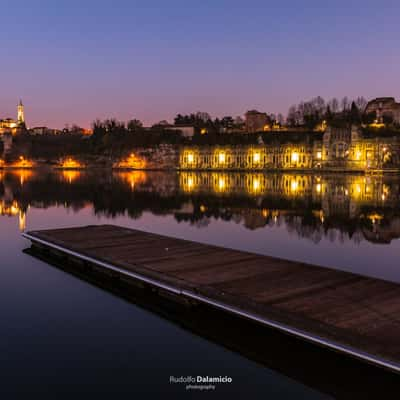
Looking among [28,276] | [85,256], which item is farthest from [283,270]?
[28,276]

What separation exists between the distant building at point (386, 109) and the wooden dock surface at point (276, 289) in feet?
583

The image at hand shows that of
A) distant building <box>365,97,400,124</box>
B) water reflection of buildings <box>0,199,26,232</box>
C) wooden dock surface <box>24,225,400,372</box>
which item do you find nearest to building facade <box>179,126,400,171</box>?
distant building <box>365,97,400,124</box>

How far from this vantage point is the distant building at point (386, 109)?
591 feet

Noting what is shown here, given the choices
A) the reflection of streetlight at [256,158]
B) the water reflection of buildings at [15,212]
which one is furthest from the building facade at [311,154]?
the water reflection of buildings at [15,212]

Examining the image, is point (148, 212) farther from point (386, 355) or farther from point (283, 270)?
point (386, 355)

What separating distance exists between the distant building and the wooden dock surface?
178 meters

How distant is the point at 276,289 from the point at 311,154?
427 feet

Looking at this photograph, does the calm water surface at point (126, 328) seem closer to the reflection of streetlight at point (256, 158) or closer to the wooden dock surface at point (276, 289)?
the wooden dock surface at point (276, 289)

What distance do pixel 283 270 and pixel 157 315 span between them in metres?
3.44

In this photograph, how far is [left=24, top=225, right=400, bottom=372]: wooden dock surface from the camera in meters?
7.76

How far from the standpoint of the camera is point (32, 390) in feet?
24.9

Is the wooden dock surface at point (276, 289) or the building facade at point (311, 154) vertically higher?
the building facade at point (311, 154)

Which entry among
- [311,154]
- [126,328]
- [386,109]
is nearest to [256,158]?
[311,154]

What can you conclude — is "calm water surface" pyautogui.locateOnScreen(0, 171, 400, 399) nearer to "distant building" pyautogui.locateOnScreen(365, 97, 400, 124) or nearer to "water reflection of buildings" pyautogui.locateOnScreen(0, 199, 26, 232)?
"water reflection of buildings" pyautogui.locateOnScreen(0, 199, 26, 232)
